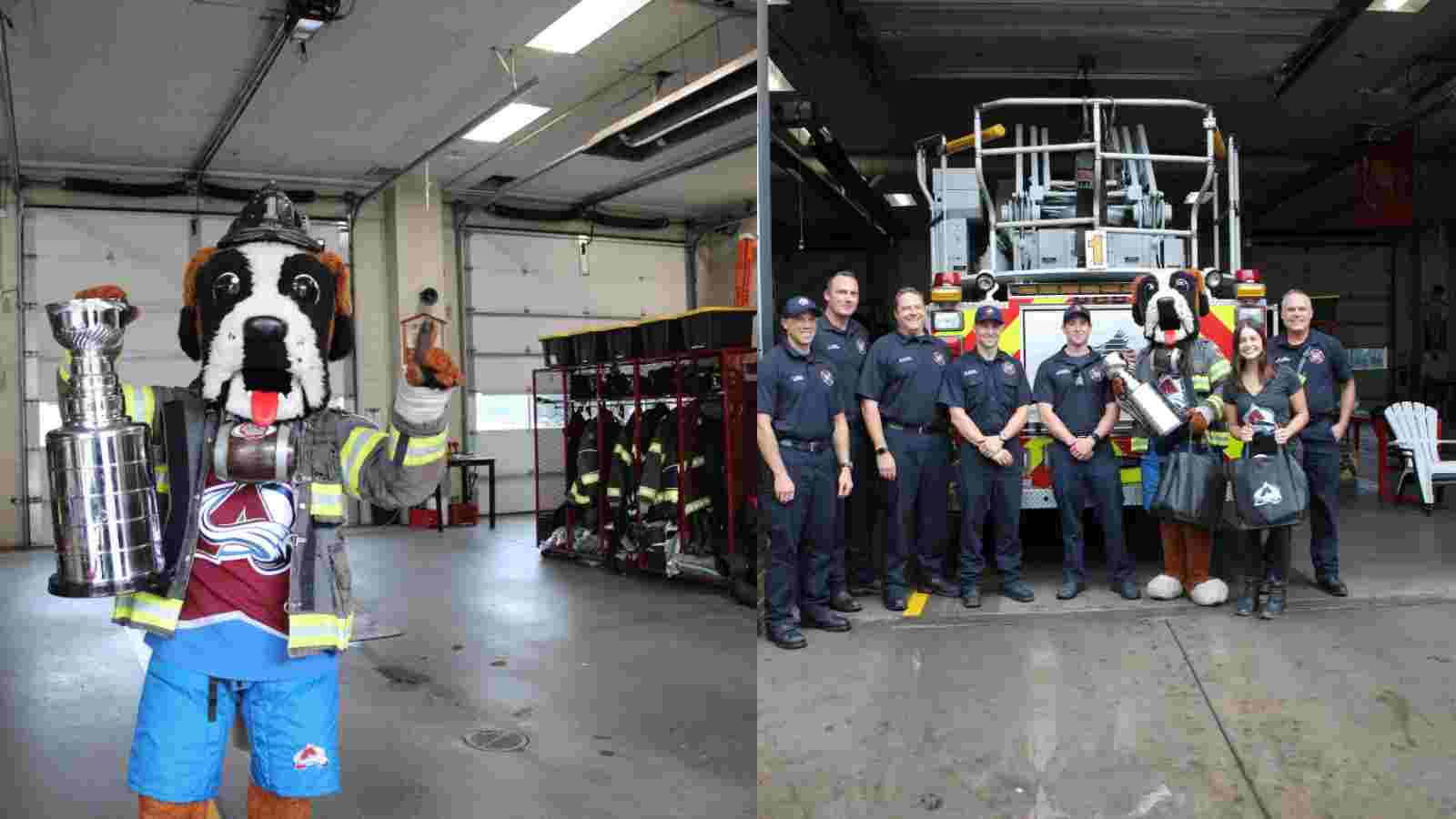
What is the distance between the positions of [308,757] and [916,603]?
2844 millimetres

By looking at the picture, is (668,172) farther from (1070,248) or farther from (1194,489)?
(1070,248)

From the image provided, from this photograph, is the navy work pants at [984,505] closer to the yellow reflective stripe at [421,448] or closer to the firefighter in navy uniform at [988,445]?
the firefighter in navy uniform at [988,445]

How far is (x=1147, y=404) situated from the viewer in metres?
3.67

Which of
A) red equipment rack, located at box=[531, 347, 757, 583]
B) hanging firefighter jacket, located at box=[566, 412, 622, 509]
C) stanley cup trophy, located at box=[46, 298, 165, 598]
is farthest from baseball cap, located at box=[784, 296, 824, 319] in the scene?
stanley cup trophy, located at box=[46, 298, 165, 598]

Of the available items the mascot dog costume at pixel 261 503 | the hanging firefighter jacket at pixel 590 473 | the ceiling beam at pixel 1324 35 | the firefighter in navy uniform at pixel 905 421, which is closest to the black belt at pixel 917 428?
the firefighter in navy uniform at pixel 905 421

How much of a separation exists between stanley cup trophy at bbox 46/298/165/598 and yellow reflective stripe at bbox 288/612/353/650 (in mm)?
264

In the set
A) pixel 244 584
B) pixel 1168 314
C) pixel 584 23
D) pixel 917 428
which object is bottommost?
pixel 244 584

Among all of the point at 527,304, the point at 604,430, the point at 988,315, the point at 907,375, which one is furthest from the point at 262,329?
the point at 988,315

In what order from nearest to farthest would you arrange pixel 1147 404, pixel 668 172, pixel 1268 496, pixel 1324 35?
pixel 668 172, pixel 1268 496, pixel 1147 404, pixel 1324 35

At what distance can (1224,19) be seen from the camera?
20.5 ft

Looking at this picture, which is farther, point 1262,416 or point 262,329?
point 1262,416

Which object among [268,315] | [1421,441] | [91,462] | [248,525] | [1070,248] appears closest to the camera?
[91,462]

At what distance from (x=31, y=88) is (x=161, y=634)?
698 mm

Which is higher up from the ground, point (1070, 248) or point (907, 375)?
point (1070, 248)
